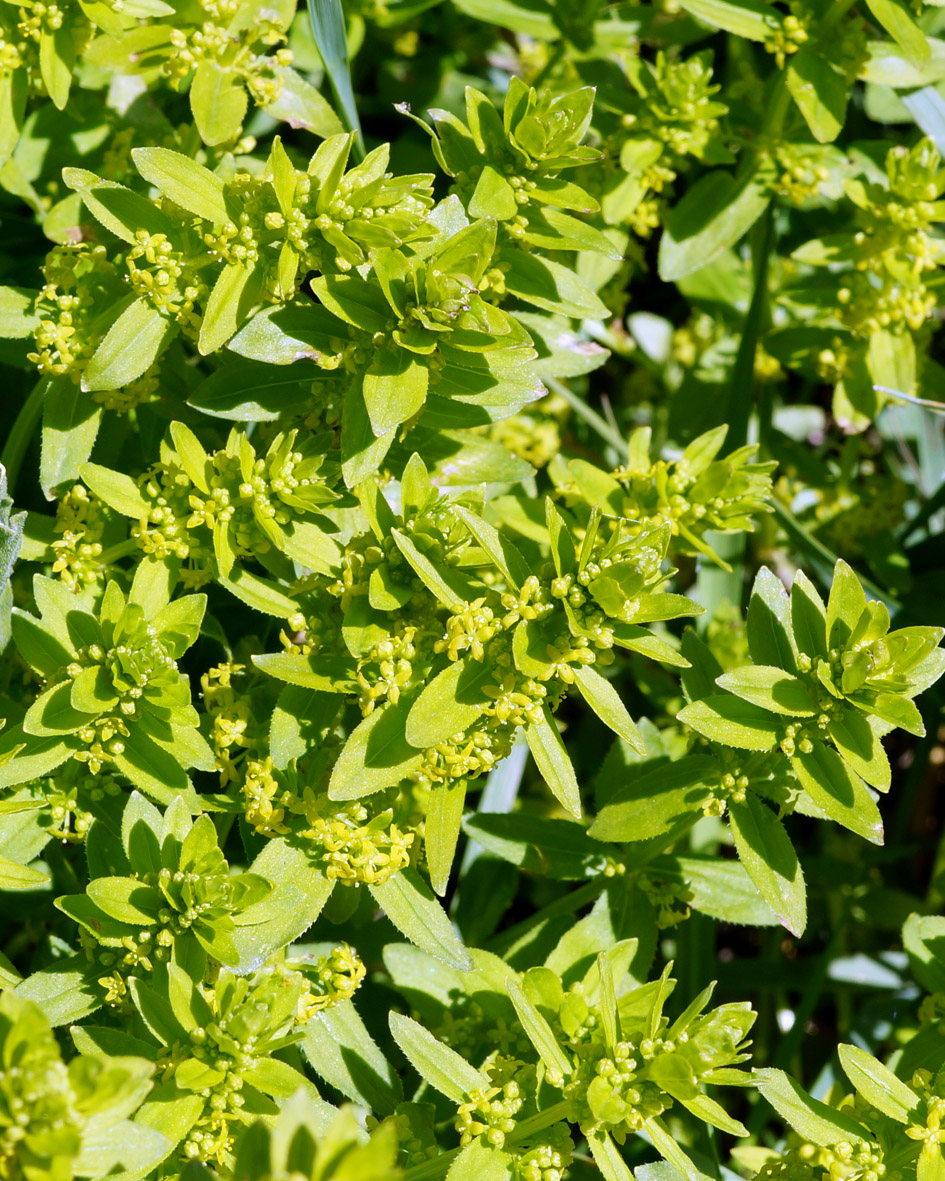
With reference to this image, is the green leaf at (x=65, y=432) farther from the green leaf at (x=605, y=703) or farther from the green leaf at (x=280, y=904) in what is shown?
the green leaf at (x=605, y=703)

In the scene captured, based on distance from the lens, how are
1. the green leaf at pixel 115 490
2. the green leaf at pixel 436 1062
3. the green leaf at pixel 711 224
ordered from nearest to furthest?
the green leaf at pixel 436 1062, the green leaf at pixel 115 490, the green leaf at pixel 711 224

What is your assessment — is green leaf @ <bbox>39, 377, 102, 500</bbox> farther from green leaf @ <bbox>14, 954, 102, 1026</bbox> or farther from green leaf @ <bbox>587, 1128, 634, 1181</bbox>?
green leaf @ <bbox>587, 1128, 634, 1181</bbox>

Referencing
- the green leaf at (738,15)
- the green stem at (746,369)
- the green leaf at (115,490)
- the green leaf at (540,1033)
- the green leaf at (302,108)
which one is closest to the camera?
the green leaf at (540,1033)

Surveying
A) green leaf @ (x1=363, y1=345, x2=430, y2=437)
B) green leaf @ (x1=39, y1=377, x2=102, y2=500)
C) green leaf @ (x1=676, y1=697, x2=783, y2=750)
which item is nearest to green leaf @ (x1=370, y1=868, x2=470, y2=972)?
green leaf @ (x1=676, y1=697, x2=783, y2=750)

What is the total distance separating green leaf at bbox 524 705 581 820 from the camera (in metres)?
2.68

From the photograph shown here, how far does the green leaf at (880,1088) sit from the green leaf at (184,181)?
244cm

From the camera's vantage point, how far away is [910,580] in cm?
439

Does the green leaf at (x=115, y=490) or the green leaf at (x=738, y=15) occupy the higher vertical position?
the green leaf at (x=738, y=15)

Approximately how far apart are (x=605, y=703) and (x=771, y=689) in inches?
15.4

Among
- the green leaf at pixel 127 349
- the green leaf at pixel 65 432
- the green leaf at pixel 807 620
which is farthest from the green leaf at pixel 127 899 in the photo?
the green leaf at pixel 807 620

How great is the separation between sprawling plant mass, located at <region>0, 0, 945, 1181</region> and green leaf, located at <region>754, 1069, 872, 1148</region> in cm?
1

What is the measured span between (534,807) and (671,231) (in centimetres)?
200

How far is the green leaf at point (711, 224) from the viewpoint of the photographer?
3.86 m

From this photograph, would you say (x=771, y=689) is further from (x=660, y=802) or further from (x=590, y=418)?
(x=590, y=418)
